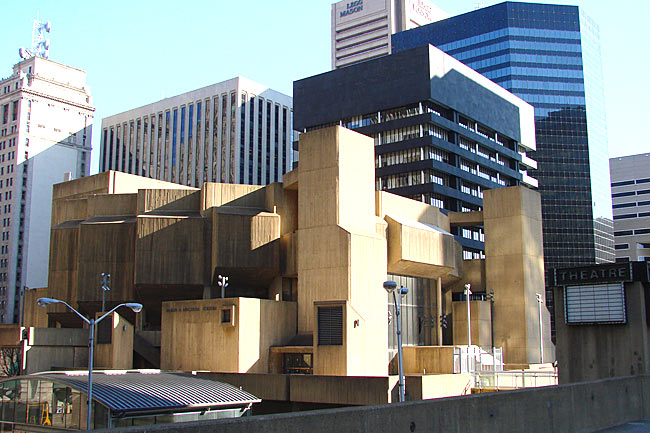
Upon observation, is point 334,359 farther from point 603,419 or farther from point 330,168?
point 603,419

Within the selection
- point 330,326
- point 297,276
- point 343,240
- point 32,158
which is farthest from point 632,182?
point 330,326

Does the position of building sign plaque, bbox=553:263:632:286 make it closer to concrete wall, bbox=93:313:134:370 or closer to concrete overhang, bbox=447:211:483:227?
concrete wall, bbox=93:313:134:370

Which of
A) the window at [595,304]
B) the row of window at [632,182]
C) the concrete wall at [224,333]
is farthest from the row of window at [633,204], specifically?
the window at [595,304]

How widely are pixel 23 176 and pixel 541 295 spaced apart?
386ft

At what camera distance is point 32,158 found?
153500mm

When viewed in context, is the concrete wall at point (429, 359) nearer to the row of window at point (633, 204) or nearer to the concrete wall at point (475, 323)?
the concrete wall at point (475, 323)

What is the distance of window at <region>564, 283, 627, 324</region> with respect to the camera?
2712 centimetres

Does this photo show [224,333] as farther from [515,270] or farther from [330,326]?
[515,270]

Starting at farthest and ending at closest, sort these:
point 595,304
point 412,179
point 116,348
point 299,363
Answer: point 412,179 < point 116,348 < point 299,363 < point 595,304

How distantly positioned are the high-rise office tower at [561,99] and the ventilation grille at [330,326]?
95006mm

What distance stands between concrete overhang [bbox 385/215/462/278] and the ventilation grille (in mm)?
12144

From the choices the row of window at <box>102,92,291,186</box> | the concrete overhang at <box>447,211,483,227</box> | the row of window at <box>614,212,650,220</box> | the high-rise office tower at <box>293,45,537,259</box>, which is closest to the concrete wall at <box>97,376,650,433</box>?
the concrete overhang at <box>447,211,483,227</box>

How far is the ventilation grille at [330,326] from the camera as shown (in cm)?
4991

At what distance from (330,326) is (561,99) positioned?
10878 cm
